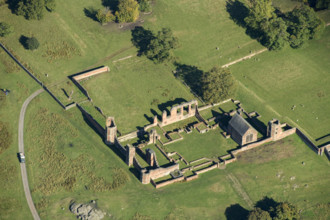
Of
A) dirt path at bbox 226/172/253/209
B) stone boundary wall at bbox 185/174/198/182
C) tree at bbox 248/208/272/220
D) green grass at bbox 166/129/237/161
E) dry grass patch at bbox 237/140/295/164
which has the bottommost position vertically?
dirt path at bbox 226/172/253/209

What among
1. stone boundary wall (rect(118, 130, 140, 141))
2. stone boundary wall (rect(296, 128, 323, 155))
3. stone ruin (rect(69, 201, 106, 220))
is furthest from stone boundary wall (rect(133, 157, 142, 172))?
stone boundary wall (rect(296, 128, 323, 155))

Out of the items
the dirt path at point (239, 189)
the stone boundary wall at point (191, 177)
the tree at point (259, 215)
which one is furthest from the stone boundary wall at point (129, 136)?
the tree at point (259, 215)

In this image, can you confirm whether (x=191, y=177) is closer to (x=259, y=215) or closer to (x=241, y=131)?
(x=241, y=131)

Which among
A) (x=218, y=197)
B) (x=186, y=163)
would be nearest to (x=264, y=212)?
(x=218, y=197)

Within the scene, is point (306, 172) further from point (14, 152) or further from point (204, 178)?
point (14, 152)

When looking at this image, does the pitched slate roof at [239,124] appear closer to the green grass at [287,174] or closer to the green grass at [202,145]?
the green grass at [202,145]

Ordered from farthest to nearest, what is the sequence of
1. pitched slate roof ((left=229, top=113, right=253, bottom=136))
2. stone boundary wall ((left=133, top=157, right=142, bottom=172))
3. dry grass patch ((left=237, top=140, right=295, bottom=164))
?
Result: 1. pitched slate roof ((left=229, top=113, right=253, bottom=136))
2. dry grass patch ((left=237, top=140, right=295, bottom=164))
3. stone boundary wall ((left=133, top=157, right=142, bottom=172))

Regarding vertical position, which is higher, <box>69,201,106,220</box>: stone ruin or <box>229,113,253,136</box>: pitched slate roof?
<box>229,113,253,136</box>: pitched slate roof

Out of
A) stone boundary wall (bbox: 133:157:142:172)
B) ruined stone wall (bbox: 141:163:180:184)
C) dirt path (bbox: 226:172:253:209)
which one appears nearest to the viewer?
dirt path (bbox: 226:172:253:209)

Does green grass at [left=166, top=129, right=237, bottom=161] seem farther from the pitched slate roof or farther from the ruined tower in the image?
the ruined tower
